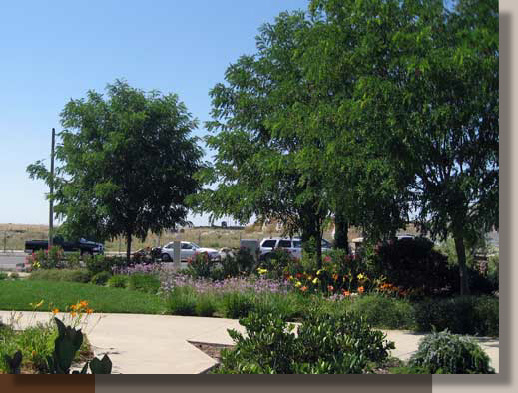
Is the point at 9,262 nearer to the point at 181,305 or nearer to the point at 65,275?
the point at 65,275

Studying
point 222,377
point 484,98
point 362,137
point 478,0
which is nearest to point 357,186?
point 362,137

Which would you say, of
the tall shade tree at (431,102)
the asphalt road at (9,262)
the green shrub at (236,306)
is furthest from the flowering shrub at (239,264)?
the asphalt road at (9,262)

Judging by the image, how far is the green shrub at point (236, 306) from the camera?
39.0 ft

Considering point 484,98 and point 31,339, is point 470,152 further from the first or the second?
point 31,339

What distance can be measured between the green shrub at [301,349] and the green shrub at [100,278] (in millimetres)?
10420

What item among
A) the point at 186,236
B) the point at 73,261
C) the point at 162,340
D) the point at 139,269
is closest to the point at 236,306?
the point at 162,340

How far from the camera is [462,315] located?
10258 millimetres

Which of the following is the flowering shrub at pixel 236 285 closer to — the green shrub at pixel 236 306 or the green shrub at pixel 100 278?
the green shrub at pixel 236 306

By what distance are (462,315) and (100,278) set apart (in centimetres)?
1044

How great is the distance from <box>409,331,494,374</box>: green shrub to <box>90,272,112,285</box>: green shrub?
11788mm

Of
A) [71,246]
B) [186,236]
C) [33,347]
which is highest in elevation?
[186,236]

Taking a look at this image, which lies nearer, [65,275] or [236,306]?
[236,306]

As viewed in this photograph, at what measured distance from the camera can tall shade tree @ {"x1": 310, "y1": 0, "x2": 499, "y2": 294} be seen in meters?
9.09

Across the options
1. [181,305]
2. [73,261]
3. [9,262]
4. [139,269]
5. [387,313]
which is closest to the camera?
[387,313]
